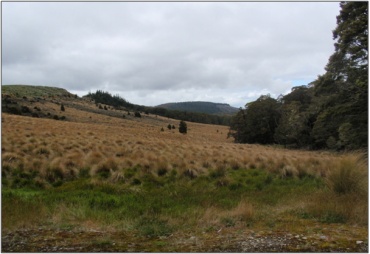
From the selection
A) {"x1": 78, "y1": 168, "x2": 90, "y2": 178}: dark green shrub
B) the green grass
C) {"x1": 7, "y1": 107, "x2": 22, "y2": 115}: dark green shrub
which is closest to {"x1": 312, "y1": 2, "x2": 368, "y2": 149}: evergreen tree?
the green grass

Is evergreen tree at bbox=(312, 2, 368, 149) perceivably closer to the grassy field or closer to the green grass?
the grassy field

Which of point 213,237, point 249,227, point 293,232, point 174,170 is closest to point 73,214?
point 213,237

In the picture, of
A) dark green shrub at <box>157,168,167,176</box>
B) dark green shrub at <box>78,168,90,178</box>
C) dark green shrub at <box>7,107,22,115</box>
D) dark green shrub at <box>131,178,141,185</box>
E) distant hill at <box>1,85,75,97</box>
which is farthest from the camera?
distant hill at <box>1,85,75,97</box>

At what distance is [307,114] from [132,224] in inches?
1279

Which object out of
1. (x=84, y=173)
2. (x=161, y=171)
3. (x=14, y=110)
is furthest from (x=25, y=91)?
(x=161, y=171)

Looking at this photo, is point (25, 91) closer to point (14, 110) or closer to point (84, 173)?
point (14, 110)

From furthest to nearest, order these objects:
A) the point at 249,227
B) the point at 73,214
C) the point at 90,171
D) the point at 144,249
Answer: the point at 90,171 → the point at 73,214 → the point at 249,227 → the point at 144,249

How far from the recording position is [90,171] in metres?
11.3

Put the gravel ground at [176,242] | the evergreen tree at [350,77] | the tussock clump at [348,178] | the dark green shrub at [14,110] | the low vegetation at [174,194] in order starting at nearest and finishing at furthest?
the gravel ground at [176,242]
the low vegetation at [174,194]
the tussock clump at [348,178]
the evergreen tree at [350,77]
the dark green shrub at [14,110]

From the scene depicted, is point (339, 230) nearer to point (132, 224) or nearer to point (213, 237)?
point (213, 237)

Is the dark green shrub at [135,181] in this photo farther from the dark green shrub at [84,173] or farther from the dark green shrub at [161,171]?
the dark green shrub at [84,173]

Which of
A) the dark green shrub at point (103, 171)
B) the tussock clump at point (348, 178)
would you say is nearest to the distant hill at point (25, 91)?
the dark green shrub at point (103, 171)

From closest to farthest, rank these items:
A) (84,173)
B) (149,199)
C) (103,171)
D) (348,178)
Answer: (348,178) < (149,199) < (84,173) < (103,171)

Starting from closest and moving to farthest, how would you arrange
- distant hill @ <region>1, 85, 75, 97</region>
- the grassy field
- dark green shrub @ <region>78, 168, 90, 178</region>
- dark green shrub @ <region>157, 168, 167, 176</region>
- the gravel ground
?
the gravel ground → the grassy field → dark green shrub @ <region>78, 168, 90, 178</region> → dark green shrub @ <region>157, 168, 167, 176</region> → distant hill @ <region>1, 85, 75, 97</region>
